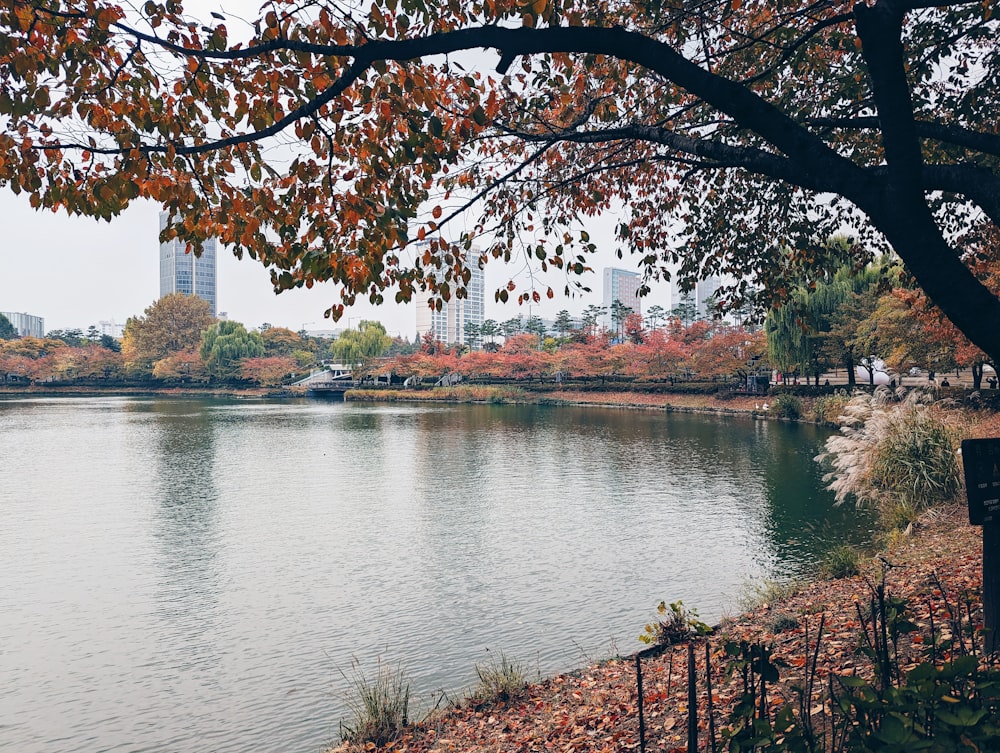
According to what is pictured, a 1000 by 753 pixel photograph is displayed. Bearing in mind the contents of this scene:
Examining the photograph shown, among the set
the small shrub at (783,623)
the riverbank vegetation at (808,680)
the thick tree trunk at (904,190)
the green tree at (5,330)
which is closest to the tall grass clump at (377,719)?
the riverbank vegetation at (808,680)

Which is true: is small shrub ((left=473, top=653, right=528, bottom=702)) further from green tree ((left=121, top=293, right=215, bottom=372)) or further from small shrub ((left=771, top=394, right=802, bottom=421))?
green tree ((left=121, top=293, right=215, bottom=372))

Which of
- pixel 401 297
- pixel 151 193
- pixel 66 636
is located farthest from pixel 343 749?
pixel 66 636

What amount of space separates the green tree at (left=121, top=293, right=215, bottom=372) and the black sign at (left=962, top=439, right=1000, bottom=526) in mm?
91678

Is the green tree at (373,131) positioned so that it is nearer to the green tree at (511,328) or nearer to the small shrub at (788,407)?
the small shrub at (788,407)

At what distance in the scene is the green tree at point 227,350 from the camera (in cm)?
7700

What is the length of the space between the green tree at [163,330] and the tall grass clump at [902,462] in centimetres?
8648

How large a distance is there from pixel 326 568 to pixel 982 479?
9.65 metres

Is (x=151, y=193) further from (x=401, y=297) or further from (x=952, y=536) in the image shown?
(x=952, y=536)

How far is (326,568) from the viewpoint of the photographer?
36.3ft

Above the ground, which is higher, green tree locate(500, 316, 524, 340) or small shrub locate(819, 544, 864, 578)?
green tree locate(500, 316, 524, 340)

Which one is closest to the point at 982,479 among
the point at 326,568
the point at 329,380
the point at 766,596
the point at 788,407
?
the point at 766,596

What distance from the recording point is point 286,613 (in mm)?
9117

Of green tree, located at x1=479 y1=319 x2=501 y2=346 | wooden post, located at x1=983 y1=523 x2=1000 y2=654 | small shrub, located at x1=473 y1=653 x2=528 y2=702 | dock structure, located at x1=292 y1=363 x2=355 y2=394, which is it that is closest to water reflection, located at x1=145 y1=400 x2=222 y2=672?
small shrub, located at x1=473 y1=653 x2=528 y2=702

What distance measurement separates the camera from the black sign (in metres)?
3.60
